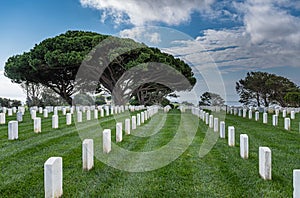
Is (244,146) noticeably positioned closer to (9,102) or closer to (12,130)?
(12,130)

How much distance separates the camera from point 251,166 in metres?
6.88

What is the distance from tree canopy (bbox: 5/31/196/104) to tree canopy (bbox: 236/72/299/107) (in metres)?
14.3

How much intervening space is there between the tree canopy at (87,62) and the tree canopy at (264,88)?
46.9ft

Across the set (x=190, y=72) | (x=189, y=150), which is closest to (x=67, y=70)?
(x=190, y=72)

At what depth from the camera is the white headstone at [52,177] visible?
14.9 feet

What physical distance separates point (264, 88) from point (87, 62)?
30984 millimetres

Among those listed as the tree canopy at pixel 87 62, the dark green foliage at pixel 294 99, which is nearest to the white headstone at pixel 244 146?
the tree canopy at pixel 87 62

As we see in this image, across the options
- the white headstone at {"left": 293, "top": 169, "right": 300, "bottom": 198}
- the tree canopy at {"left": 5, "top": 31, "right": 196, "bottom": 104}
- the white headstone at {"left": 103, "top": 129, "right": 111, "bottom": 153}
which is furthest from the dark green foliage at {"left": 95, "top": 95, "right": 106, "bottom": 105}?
the white headstone at {"left": 293, "top": 169, "right": 300, "bottom": 198}

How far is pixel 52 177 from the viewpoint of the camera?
4.59 metres

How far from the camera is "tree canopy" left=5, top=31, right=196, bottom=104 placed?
33438mm

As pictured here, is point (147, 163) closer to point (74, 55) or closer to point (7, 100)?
point (74, 55)

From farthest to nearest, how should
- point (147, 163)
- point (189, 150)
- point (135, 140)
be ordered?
point (135, 140), point (189, 150), point (147, 163)

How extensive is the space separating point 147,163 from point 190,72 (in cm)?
3939

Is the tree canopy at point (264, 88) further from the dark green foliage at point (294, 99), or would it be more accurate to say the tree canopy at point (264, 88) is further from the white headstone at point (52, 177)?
the white headstone at point (52, 177)
